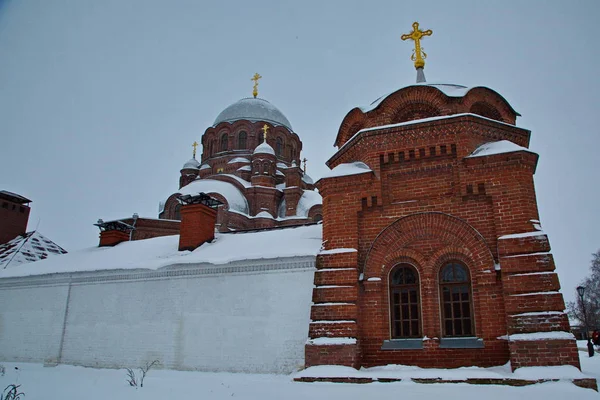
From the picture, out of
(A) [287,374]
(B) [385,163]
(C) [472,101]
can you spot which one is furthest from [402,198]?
(A) [287,374]

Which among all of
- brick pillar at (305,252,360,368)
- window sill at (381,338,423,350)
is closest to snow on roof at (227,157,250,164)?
brick pillar at (305,252,360,368)

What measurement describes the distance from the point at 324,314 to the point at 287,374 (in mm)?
1688

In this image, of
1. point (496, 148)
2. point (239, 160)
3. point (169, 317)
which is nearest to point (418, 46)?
point (496, 148)

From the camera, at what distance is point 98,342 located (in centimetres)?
1273

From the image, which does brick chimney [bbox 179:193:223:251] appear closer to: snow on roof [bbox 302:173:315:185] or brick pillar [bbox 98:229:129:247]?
brick pillar [bbox 98:229:129:247]

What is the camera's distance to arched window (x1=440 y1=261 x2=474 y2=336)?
9031 millimetres

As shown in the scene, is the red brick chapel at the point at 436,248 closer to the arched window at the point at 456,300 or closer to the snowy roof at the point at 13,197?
the arched window at the point at 456,300

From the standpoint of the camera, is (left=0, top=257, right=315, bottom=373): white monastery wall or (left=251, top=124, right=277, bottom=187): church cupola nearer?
(left=0, top=257, right=315, bottom=373): white monastery wall

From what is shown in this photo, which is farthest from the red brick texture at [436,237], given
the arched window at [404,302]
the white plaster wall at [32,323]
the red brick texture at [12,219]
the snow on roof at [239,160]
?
the snow on roof at [239,160]

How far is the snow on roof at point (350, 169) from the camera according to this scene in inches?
405

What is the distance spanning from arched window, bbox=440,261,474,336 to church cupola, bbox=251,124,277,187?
19187 mm

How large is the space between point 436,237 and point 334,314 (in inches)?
98.0

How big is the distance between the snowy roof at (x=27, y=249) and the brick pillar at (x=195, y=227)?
7413mm

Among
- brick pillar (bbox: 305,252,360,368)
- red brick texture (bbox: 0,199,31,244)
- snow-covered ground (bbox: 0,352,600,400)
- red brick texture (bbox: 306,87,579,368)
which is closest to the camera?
snow-covered ground (bbox: 0,352,600,400)
